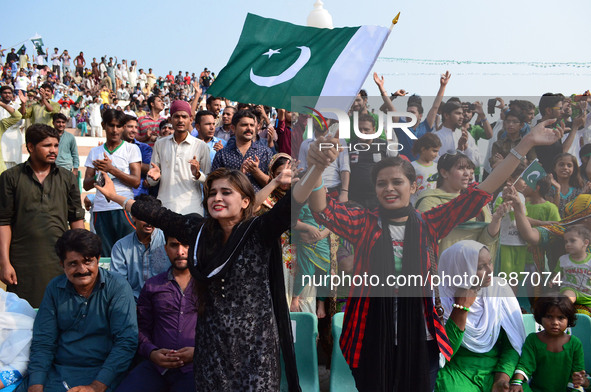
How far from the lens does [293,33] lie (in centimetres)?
397

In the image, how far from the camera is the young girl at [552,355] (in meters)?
3.40

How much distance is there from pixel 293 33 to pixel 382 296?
6.76 feet

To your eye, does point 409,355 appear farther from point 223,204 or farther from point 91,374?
point 91,374

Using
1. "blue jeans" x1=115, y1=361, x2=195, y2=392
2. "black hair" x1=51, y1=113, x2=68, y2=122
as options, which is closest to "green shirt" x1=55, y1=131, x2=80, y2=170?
"black hair" x1=51, y1=113, x2=68, y2=122

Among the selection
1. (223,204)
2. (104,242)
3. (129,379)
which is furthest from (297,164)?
(104,242)

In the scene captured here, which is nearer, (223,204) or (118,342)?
(223,204)

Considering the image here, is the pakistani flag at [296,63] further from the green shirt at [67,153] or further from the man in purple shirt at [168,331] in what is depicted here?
the green shirt at [67,153]

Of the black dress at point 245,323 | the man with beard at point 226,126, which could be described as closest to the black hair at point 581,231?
the black dress at point 245,323

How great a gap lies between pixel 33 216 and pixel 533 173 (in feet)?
11.6

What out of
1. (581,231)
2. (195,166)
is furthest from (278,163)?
(581,231)

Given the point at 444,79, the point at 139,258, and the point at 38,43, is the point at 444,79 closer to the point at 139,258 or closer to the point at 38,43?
the point at 139,258

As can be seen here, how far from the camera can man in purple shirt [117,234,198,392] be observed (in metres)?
3.37

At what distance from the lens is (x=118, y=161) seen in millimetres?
5293

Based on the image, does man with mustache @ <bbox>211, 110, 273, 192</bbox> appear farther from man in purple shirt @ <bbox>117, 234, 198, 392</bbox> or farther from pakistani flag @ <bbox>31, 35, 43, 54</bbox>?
pakistani flag @ <bbox>31, 35, 43, 54</bbox>
